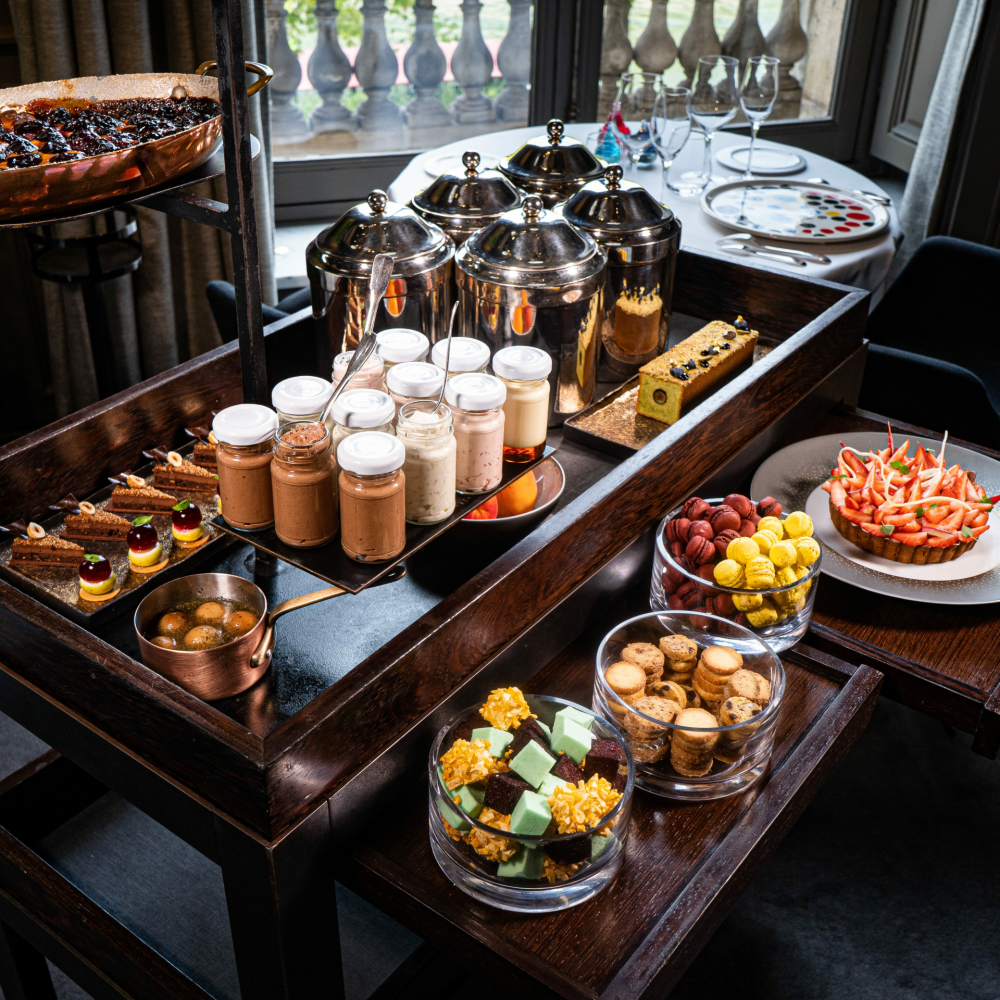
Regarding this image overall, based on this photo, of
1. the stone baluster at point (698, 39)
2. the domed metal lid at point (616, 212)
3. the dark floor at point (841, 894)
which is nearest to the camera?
the dark floor at point (841, 894)

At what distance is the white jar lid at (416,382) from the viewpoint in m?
0.96

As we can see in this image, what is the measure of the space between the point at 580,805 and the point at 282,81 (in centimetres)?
303

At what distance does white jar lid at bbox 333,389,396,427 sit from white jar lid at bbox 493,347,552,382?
0.17 meters

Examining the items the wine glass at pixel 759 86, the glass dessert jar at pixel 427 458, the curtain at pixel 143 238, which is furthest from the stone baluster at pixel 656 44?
the glass dessert jar at pixel 427 458

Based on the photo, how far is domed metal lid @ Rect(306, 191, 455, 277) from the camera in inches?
49.4

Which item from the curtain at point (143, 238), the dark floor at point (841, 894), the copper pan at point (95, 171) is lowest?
the dark floor at point (841, 894)

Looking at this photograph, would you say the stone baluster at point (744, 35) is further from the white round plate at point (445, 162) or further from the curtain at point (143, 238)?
the curtain at point (143, 238)

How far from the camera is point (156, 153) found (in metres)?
0.85

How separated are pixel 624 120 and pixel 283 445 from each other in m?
1.92

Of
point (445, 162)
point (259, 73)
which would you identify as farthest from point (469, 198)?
point (445, 162)

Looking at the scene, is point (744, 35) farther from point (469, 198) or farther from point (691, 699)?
point (691, 699)

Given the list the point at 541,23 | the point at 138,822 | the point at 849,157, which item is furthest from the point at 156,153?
the point at 849,157

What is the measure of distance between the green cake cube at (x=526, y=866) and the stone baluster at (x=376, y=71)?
10.0 ft

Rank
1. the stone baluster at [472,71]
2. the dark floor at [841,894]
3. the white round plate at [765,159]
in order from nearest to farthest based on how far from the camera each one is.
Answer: the dark floor at [841,894], the white round plate at [765,159], the stone baluster at [472,71]
